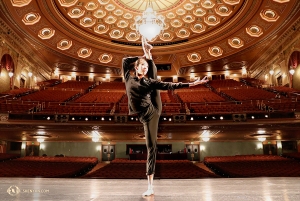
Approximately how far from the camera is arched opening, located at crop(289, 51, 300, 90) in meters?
15.0

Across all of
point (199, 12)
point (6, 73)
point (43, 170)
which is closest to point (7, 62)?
point (6, 73)

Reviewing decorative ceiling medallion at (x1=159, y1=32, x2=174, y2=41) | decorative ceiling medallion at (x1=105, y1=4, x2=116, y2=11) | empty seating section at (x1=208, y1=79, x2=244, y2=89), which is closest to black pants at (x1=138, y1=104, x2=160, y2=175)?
decorative ceiling medallion at (x1=105, y1=4, x2=116, y2=11)

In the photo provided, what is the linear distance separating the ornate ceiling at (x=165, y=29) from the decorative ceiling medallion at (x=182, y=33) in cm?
8

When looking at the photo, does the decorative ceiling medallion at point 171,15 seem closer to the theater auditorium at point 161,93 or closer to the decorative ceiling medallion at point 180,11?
the theater auditorium at point 161,93

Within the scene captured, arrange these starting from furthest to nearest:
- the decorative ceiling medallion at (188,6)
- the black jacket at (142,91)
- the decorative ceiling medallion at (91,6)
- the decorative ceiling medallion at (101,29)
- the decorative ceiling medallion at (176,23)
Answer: the decorative ceiling medallion at (101,29) < the decorative ceiling medallion at (176,23) < the decorative ceiling medallion at (188,6) < the decorative ceiling medallion at (91,6) < the black jacket at (142,91)

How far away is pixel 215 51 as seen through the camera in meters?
20.4

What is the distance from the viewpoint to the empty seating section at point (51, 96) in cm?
1326

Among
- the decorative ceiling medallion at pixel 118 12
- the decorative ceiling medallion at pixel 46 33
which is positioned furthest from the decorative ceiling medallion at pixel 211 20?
the decorative ceiling medallion at pixel 46 33

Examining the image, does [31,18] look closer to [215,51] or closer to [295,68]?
[215,51]

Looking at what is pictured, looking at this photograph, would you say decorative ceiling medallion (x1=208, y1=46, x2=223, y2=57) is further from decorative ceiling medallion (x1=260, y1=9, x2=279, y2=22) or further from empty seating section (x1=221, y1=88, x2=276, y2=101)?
decorative ceiling medallion (x1=260, y1=9, x2=279, y2=22)

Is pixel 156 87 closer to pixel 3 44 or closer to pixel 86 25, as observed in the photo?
pixel 3 44

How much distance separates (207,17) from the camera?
17750 millimetres

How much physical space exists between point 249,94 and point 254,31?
5669 millimetres

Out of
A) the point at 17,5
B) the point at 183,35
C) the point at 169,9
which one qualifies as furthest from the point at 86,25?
the point at 183,35
